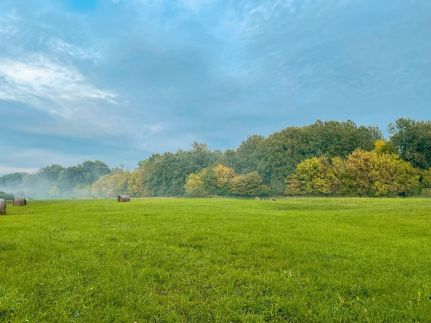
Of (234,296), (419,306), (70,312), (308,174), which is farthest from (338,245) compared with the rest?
(308,174)

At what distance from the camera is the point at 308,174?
108125mm

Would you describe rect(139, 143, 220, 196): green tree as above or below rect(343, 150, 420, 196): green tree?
above

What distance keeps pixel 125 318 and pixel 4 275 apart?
17.2ft

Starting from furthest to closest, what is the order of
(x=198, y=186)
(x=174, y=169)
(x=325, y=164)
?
(x=174, y=169) → (x=198, y=186) → (x=325, y=164)

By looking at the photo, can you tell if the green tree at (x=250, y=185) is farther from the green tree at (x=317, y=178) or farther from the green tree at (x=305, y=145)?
the green tree at (x=317, y=178)

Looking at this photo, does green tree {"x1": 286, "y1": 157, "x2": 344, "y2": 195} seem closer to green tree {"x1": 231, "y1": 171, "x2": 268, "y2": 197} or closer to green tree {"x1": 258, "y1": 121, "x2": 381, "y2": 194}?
green tree {"x1": 258, "y1": 121, "x2": 381, "y2": 194}

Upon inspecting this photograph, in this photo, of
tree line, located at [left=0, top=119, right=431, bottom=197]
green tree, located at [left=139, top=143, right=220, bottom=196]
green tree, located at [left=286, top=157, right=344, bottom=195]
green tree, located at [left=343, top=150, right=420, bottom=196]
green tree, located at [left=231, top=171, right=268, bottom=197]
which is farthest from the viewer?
green tree, located at [left=139, top=143, right=220, bottom=196]

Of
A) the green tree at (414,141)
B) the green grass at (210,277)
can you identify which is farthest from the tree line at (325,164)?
the green grass at (210,277)

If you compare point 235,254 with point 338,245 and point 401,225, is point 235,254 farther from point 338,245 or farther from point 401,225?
point 401,225

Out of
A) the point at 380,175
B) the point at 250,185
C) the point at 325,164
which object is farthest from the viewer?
the point at 250,185

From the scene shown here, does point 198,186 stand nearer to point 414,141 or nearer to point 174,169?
point 174,169

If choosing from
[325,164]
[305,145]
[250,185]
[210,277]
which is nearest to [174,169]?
[250,185]

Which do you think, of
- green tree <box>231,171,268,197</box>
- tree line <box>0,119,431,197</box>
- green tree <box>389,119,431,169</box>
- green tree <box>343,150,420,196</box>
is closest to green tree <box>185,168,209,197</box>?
tree line <box>0,119,431,197</box>

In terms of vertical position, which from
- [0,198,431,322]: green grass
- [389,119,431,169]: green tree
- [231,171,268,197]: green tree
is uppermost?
[389,119,431,169]: green tree
